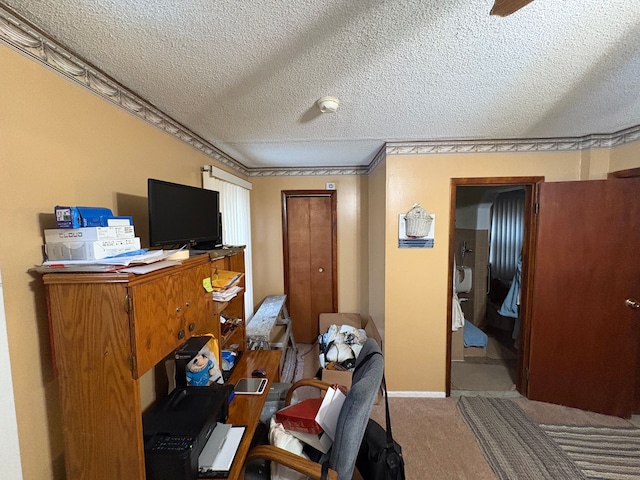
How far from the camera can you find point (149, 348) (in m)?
0.88

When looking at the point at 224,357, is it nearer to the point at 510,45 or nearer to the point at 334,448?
the point at 334,448

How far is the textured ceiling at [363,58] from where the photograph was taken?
855 millimetres

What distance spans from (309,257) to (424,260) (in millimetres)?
1575

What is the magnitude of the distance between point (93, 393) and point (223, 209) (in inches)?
66.6

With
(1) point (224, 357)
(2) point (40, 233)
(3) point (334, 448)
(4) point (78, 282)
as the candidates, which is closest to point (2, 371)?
(4) point (78, 282)

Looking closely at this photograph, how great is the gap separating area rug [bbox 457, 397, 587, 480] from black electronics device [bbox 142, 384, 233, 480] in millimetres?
1861

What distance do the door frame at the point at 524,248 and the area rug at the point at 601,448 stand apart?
0.40 m

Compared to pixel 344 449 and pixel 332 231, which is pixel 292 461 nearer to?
pixel 344 449

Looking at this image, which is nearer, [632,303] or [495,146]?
[632,303]

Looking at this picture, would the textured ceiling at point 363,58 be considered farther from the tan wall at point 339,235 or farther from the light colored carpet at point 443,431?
the light colored carpet at point 443,431

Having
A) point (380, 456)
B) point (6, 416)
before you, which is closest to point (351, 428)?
point (380, 456)

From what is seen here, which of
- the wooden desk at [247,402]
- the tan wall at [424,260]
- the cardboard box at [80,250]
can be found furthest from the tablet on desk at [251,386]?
the tan wall at [424,260]

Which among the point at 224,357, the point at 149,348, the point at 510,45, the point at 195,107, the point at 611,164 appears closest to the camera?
the point at 149,348

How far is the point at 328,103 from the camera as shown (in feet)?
4.70
